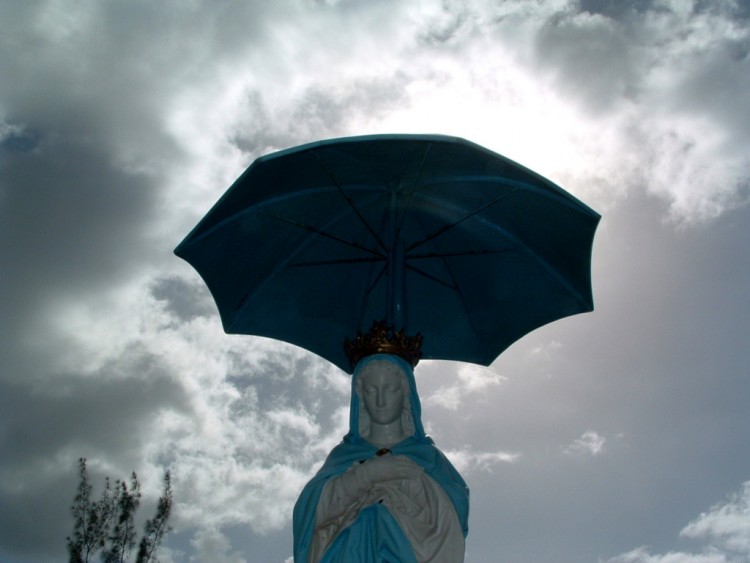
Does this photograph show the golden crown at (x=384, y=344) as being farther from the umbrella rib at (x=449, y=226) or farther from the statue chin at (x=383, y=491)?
the umbrella rib at (x=449, y=226)

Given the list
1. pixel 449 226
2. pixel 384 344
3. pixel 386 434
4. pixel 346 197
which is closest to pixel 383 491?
pixel 386 434

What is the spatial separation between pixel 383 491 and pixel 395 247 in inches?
134

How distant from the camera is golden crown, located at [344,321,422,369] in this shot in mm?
9078

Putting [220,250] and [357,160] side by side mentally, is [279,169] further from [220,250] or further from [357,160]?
[220,250]

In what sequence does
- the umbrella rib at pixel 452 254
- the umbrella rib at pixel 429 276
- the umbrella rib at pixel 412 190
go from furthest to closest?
1. the umbrella rib at pixel 429 276
2. the umbrella rib at pixel 452 254
3. the umbrella rib at pixel 412 190

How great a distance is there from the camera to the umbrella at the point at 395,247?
372 inches

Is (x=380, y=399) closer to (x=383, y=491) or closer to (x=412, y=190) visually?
(x=383, y=491)

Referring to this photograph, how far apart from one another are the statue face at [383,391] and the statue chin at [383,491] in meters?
0.01

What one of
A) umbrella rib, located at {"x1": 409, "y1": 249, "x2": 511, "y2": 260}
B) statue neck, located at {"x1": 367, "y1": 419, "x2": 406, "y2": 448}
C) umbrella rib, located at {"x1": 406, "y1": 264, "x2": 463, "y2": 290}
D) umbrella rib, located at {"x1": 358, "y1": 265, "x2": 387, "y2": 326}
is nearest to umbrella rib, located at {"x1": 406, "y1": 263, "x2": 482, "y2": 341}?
umbrella rib, located at {"x1": 406, "y1": 264, "x2": 463, "y2": 290}

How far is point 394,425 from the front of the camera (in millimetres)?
9047

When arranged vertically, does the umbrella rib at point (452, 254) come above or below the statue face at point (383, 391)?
above

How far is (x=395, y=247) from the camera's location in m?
10.2

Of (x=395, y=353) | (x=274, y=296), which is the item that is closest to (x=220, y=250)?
(x=274, y=296)

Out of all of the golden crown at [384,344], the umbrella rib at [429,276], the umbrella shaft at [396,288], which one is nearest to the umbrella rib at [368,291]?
the umbrella rib at [429,276]
